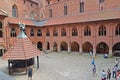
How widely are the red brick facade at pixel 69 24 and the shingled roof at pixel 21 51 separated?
10229 mm

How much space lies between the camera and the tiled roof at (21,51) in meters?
16.0

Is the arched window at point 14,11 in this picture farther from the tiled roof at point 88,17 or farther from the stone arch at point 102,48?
the stone arch at point 102,48

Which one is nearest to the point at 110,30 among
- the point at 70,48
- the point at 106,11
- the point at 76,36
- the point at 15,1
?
the point at 106,11

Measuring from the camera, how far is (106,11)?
87.9 feet

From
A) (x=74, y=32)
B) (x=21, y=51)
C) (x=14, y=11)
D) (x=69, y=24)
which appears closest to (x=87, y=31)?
(x=74, y=32)

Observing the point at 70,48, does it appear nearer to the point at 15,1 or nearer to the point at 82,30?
the point at 82,30

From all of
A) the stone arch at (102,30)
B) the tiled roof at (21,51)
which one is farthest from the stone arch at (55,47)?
the tiled roof at (21,51)

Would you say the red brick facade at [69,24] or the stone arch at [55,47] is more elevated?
the red brick facade at [69,24]

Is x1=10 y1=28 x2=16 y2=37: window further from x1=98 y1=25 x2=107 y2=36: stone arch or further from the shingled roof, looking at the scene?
x1=98 y1=25 x2=107 y2=36: stone arch

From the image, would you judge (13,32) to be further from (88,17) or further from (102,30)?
(102,30)

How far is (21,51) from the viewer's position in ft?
54.6

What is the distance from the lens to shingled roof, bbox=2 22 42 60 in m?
16.0

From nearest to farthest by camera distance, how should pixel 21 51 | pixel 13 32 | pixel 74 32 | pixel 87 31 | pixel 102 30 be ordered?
pixel 21 51
pixel 102 30
pixel 87 31
pixel 13 32
pixel 74 32

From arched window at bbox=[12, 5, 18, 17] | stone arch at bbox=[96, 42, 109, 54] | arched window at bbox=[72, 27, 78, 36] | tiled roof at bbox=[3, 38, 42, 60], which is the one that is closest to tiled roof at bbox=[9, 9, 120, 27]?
arched window at bbox=[72, 27, 78, 36]
